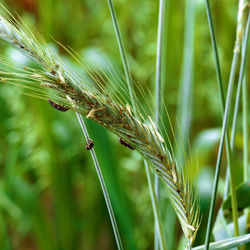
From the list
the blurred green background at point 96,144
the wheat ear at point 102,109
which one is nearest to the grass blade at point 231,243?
the wheat ear at point 102,109

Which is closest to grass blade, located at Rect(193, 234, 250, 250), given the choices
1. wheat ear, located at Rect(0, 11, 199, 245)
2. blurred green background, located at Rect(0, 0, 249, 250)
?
wheat ear, located at Rect(0, 11, 199, 245)

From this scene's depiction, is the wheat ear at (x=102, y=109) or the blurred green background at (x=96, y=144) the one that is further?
the blurred green background at (x=96, y=144)

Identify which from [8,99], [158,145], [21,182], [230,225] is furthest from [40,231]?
[158,145]

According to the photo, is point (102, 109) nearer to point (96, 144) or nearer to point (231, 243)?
point (231, 243)

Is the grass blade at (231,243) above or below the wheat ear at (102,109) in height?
below

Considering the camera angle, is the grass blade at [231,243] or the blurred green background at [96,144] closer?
the grass blade at [231,243]

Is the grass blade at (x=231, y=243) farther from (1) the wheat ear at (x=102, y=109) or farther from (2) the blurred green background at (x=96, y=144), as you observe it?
(2) the blurred green background at (x=96, y=144)
